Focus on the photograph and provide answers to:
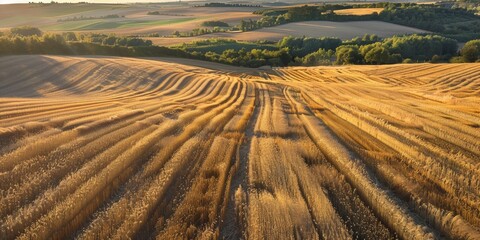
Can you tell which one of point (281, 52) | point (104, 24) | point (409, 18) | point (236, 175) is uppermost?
point (409, 18)

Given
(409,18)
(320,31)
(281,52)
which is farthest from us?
(409,18)

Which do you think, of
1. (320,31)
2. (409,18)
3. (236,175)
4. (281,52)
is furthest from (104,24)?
(236,175)

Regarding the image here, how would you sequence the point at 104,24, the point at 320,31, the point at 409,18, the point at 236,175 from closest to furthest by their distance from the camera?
the point at 236,175 → the point at 320,31 → the point at 409,18 → the point at 104,24

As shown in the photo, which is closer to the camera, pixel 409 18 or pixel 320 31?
pixel 320 31

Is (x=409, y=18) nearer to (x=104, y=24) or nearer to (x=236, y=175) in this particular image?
(x=104, y=24)

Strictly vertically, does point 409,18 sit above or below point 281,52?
above

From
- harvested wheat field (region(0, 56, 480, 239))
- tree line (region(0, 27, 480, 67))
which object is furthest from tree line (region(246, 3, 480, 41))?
harvested wheat field (region(0, 56, 480, 239))

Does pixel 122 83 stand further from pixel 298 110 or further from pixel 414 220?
pixel 414 220

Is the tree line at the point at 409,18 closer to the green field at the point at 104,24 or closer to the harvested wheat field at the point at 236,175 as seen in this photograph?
the green field at the point at 104,24

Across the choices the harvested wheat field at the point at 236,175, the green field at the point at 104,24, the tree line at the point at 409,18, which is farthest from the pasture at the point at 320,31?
the harvested wheat field at the point at 236,175
